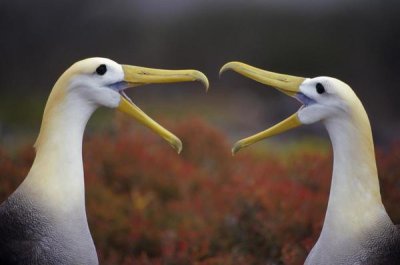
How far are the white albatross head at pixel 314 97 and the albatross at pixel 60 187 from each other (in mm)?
346

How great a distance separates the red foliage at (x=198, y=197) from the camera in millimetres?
5332

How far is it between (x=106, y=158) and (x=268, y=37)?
2848 millimetres

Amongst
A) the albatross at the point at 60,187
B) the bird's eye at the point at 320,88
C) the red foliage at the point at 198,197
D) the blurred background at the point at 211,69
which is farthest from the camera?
the blurred background at the point at 211,69

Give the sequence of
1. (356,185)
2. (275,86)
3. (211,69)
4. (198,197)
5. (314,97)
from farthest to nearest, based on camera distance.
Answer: (211,69) → (198,197) → (275,86) → (314,97) → (356,185)

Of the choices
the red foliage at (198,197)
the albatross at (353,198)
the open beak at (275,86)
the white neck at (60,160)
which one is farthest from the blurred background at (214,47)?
the white neck at (60,160)

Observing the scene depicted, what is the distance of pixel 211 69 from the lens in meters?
9.04

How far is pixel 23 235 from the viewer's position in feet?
12.8

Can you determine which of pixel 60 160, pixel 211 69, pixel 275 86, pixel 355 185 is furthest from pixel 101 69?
pixel 211 69

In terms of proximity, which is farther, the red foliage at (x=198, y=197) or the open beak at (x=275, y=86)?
the red foliage at (x=198, y=197)

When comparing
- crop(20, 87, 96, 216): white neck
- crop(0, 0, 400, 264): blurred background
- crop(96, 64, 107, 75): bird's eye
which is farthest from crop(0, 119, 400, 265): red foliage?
crop(96, 64, 107, 75): bird's eye

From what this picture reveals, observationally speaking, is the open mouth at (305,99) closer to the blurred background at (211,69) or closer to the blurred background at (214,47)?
the blurred background at (211,69)

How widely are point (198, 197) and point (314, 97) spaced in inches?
94.3

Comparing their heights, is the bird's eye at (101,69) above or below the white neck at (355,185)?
above

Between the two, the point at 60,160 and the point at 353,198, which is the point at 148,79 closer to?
the point at 60,160
